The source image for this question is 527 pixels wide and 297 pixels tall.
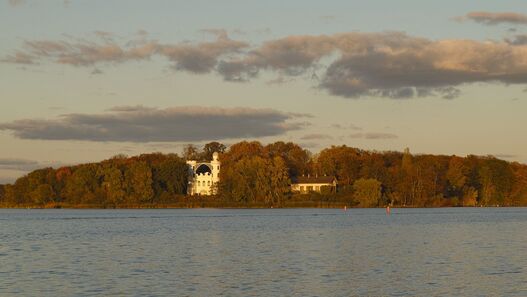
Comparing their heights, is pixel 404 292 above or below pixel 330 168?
below

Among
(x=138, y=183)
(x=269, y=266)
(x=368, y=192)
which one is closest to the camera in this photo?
(x=269, y=266)

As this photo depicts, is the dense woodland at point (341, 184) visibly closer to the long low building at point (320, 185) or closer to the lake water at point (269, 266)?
the long low building at point (320, 185)

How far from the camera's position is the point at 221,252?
173 feet

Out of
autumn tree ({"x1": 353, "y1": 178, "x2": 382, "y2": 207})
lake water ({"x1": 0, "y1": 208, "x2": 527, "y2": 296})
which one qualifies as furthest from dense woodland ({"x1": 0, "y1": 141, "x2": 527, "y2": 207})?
lake water ({"x1": 0, "y1": 208, "x2": 527, "y2": 296})

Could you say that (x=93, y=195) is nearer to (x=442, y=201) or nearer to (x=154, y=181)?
(x=154, y=181)

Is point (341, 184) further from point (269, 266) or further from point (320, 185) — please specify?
point (269, 266)

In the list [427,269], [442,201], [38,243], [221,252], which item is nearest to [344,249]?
[221,252]

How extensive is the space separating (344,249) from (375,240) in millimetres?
9962

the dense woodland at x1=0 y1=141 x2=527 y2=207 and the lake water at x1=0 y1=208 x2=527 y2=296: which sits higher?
the dense woodland at x1=0 y1=141 x2=527 y2=207

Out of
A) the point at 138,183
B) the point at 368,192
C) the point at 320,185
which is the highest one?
the point at 138,183

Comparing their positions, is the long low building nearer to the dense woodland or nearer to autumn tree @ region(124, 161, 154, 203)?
the dense woodland

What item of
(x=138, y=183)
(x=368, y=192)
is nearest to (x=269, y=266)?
(x=368, y=192)

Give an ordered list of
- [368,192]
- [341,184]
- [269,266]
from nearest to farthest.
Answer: [269,266]
[368,192]
[341,184]

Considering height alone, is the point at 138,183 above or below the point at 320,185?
above
